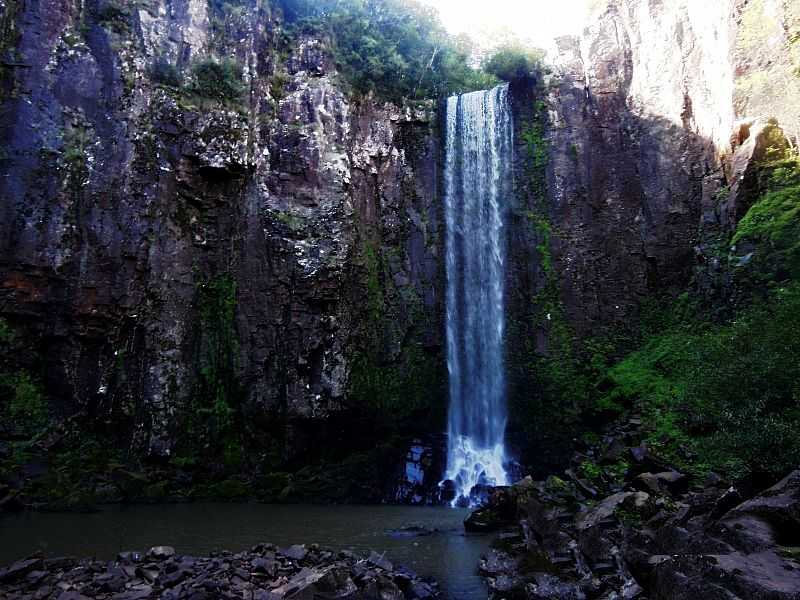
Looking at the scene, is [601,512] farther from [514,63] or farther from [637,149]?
[514,63]

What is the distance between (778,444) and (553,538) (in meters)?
4.05

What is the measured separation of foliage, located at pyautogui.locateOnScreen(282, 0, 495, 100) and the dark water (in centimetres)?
1683

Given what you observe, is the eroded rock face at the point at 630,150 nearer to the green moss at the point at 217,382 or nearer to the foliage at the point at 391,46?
the foliage at the point at 391,46

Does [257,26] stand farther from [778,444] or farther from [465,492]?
[778,444]

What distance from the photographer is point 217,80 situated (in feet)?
73.5

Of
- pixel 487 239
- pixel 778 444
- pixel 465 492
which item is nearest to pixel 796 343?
pixel 778 444

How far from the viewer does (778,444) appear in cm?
847

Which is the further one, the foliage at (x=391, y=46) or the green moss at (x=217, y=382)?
the foliage at (x=391, y=46)

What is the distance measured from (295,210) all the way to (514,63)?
42.7ft

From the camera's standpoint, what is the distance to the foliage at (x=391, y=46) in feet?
81.1

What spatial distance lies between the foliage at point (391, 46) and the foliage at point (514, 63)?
0.70m

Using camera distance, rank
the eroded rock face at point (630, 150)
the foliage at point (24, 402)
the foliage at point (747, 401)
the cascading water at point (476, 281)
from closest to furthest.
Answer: the foliage at point (747, 401)
the foliage at point (24, 402)
the cascading water at point (476, 281)
the eroded rock face at point (630, 150)

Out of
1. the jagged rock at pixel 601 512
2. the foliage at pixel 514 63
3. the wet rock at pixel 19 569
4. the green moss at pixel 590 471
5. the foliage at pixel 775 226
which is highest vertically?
the foliage at pixel 514 63

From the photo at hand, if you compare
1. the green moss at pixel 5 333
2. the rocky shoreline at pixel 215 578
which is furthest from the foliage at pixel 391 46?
the rocky shoreline at pixel 215 578
